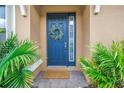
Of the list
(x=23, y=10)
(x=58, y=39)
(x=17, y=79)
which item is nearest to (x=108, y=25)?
(x=23, y=10)

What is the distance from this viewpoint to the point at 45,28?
29.3ft

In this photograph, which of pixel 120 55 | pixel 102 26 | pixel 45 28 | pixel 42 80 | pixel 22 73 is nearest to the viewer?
pixel 22 73

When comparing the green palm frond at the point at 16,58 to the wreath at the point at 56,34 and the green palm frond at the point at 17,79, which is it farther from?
the wreath at the point at 56,34

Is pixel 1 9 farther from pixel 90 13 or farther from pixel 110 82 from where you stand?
pixel 110 82

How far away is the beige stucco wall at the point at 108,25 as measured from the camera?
6184 millimetres

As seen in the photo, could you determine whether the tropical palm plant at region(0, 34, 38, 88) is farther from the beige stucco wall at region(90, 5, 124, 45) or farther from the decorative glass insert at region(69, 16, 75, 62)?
the decorative glass insert at region(69, 16, 75, 62)

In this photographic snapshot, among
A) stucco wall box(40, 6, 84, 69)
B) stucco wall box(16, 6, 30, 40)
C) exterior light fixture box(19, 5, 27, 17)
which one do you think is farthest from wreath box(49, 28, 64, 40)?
exterior light fixture box(19, 5, 27, 17)

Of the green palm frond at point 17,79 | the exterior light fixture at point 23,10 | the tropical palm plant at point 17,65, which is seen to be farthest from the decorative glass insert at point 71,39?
the green palm frond at point 17,79

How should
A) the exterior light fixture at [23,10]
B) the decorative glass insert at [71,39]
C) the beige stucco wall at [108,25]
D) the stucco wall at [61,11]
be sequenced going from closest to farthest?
the exterior light fixture at [23,10]
the beige stucco wall at [108,25]
the stucco wall at [61,11]
the decorative glass insert at [71,39]

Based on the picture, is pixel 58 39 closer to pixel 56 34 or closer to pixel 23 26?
pixel 56 34

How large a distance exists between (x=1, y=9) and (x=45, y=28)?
3229 mm

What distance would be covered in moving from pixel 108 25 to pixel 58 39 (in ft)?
10.6

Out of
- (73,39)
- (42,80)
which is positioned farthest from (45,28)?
(42,80)

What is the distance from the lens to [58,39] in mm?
9070
